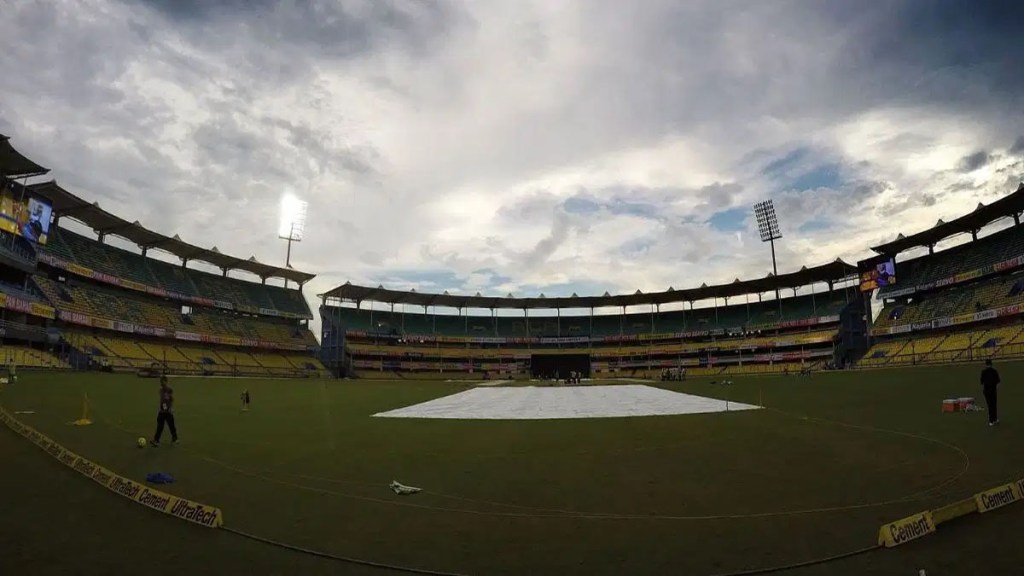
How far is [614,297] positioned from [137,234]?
252 feet

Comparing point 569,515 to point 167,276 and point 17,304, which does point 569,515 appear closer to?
point 17,304

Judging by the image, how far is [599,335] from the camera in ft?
337

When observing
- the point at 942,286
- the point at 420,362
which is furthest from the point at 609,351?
the point at 942,286

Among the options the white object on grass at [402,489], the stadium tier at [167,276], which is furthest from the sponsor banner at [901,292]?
the stadium tier at [167,276]

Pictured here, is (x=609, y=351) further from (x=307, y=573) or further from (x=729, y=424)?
(x=307, y=573)

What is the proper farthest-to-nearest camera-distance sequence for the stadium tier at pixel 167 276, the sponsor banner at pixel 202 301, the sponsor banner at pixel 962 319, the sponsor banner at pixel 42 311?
the sponsor banner at pixel 202 301 < the stadium tier at pixel 167 276 < the sponsor banner at pixel 962 319 < the sponsor banner at pixel 42 311

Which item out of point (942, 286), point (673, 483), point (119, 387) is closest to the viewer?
point (673, 483)

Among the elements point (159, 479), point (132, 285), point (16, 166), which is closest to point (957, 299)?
point (159, 479)

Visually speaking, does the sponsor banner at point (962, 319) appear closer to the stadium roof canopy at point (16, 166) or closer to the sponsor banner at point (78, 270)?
the stadium roof canopy at point (16, 166)

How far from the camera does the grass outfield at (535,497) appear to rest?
5297 millimetres

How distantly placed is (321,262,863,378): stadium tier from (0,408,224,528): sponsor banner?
77.7 m

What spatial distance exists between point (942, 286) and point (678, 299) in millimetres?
38300

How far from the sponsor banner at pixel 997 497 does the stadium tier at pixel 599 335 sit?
74.6 meters

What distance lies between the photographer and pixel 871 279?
6944 cm
